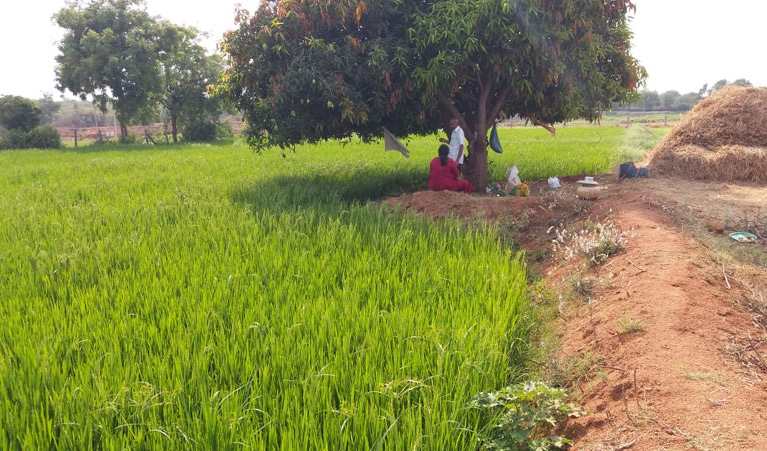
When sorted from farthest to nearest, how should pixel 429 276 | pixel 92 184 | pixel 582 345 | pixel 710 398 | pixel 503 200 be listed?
pixel 92 184 → pixel 503 200 → pixel 429 276 → pixel 582 345 → pixel 710 398

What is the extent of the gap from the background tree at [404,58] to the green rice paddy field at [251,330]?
2.15 meters

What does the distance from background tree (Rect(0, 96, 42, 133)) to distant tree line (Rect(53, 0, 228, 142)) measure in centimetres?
221

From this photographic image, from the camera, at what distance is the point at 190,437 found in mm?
1667

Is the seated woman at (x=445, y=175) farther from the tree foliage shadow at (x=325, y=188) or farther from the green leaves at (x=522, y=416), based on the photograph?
the green leaves at (x=522, y=416)

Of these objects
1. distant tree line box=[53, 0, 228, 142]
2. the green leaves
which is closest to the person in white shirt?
the green leaves

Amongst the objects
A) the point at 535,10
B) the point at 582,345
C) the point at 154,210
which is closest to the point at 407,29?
the point at 535,10

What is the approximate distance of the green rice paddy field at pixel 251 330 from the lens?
5.73 ft

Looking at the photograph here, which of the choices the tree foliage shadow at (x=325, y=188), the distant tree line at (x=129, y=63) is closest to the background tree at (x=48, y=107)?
the distant tree line at (x=129, y=63)

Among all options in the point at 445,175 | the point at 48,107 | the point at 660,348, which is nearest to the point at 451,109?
the point at 445,175

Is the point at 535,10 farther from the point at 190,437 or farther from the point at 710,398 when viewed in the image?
the point at 190,437

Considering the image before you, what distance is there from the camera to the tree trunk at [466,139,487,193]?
754 centimetres

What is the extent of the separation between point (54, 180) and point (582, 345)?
8.70m

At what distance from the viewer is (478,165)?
300 inches

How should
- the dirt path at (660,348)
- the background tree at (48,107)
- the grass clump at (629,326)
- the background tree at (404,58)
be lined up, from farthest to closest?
the background tree at (48,107)
the background tree at (404,58)
the grass clump at (629,326)
the dirt path at (660,348)
